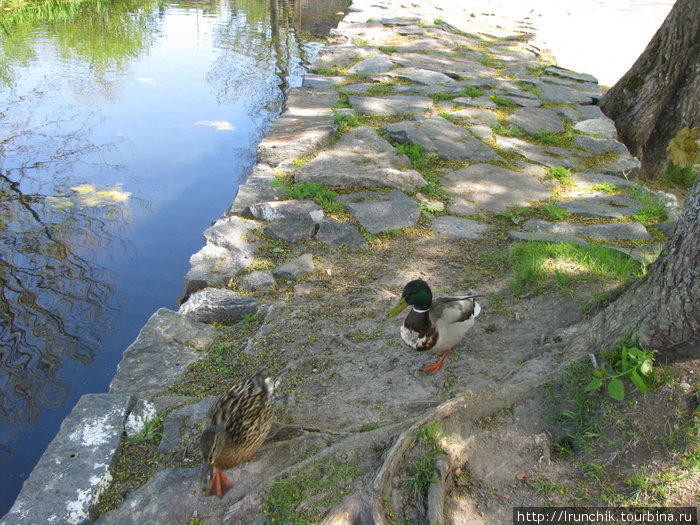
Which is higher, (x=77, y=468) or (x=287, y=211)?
(x=287, y=211)

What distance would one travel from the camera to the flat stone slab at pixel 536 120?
6.22 m

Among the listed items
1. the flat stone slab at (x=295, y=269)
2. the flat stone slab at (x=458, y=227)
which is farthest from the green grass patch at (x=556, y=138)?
the flat stone slab at (x=295, y=269)

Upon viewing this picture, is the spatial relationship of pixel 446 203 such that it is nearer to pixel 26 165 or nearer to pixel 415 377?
pixel 415 377

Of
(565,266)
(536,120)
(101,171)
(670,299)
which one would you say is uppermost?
(670,299)

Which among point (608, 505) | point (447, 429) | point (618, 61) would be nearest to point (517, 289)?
Result: point (447, 429)

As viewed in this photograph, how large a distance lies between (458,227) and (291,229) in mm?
1417

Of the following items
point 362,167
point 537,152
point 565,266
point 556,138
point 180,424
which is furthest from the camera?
point 556,138

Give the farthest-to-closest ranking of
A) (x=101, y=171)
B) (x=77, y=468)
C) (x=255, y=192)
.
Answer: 1. (x=101, y=171)
2. (x=255, y=192)
3. (x=77, y=468)

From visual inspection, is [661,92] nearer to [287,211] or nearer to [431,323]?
[287,211]

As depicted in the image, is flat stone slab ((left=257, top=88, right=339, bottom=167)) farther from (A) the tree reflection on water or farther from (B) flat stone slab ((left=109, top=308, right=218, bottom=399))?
(B) flat stone slab ((left=109, top=308, right=218, bottom=399))

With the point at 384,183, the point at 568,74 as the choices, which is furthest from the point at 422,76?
the point at 384,183

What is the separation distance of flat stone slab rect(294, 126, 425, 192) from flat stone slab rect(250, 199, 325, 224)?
1.46 ft

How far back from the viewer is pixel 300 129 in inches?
233

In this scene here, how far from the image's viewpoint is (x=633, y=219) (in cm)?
445
